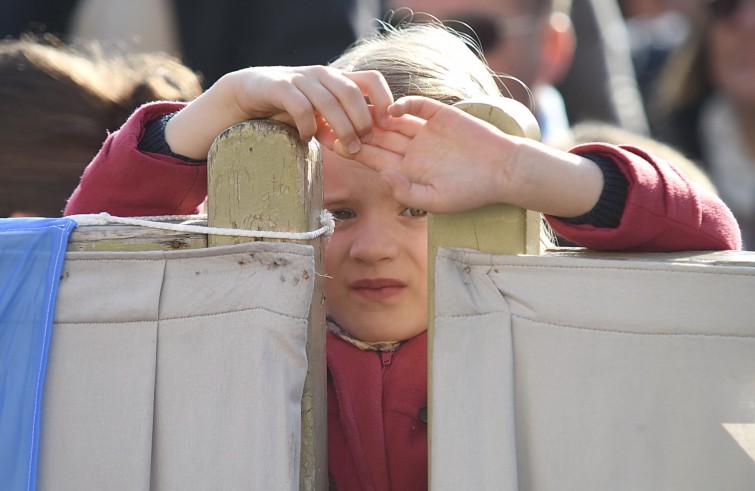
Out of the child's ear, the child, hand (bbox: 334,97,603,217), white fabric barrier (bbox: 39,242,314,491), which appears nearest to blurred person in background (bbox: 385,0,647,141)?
the child's ear

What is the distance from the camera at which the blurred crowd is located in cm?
229

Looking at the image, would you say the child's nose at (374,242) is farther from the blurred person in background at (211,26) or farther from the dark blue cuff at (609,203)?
the blurred person in background at (211,26)

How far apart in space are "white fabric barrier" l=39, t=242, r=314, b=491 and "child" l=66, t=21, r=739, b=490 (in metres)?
0.22

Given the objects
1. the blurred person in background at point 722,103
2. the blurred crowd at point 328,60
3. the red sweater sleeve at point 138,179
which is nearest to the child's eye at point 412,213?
the red sweater sleeve at point 138,179

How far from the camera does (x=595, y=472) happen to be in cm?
117

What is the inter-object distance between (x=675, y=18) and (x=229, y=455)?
524cm

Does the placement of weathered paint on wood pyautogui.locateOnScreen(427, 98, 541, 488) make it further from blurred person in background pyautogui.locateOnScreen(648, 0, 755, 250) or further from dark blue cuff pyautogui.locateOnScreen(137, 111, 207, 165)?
blurred person in background pyautogui.locateOnScreen(648, 0, 755, 250)

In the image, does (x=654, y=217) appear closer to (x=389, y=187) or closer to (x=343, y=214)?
(x=389, y=187)

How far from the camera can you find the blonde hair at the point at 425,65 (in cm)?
180

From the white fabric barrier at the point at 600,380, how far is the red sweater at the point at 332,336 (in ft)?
0.69

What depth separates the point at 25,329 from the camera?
3.99 feet

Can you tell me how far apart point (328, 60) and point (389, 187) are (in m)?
2.00

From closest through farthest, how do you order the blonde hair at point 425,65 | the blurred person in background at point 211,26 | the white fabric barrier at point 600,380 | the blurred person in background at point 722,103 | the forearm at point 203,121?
the white fabric barrier at point 600,380 < the forearm at point 203,121 < the blonde hair at point 425,65 < the blurred person in background at point 211,26 < the blurred person in background at point 722,103

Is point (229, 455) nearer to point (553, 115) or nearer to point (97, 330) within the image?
point (97, 330)
